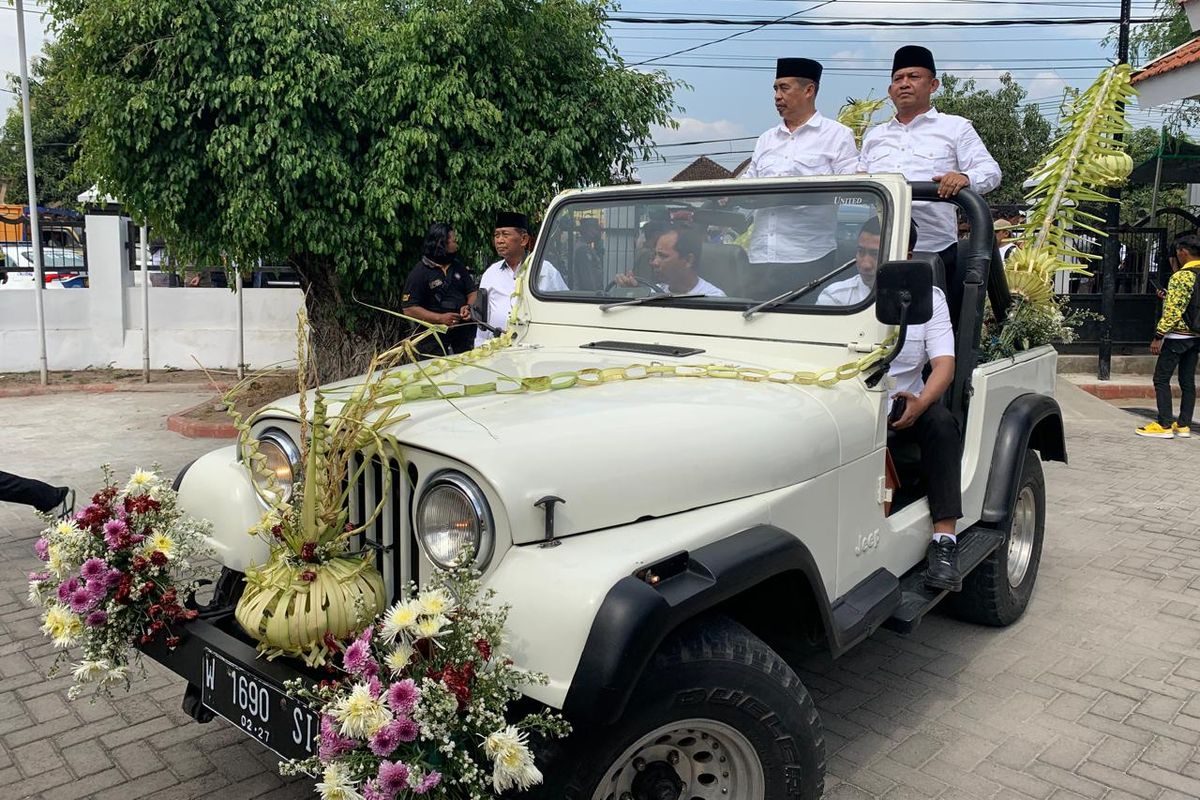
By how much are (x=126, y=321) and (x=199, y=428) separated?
495 centimetres

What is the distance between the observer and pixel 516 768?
195 centimetres

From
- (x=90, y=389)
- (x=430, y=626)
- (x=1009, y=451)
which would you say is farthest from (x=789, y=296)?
(x=90, y=389)

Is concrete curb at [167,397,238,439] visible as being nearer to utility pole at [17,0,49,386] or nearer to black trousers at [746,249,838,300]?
utility pole at [17,0,49,386]

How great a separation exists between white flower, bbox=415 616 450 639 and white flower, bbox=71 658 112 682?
3.83ft

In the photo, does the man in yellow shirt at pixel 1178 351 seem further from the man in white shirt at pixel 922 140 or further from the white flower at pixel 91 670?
the white flower at pixel 91 670

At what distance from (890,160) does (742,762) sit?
10.6 feet

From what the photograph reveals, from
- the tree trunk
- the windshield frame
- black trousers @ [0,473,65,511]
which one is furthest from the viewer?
the tree trunk

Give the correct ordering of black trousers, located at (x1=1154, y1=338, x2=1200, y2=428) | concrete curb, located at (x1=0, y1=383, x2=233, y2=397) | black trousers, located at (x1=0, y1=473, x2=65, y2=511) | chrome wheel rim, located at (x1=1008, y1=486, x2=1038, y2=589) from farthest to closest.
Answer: concrete curb, located at (x1=0, y1=383, x2=233, y2=397), black trousers, located at (x1=1154, y1=338, x2=1200, y2=428), black trousers, located at (x1=0, y1=473, x2=65, y2=511), chrome wheel rim, located at (x1=1008, y1=486, x2=1038, y2=589)

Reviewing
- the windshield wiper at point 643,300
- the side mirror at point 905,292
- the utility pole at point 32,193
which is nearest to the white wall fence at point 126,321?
the utility pole at point 32,193

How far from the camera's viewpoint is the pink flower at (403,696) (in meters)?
1.95

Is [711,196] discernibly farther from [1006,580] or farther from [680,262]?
[1006,580]

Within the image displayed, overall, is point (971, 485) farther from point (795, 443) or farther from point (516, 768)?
point (516, 768)

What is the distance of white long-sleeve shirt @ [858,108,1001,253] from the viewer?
4.44m

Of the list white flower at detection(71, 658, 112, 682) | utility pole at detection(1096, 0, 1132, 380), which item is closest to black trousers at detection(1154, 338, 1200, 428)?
utility pole at detection(1096, 0, 1132, 380)
